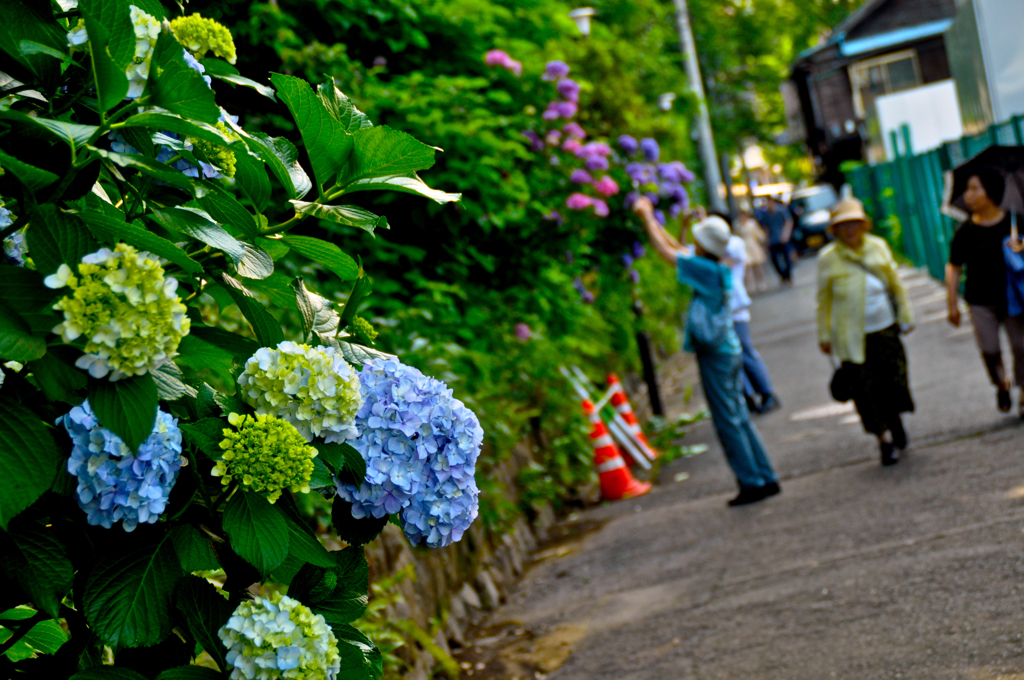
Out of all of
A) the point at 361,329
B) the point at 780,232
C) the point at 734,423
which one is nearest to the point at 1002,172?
the point at 734,423

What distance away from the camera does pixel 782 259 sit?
24609mm

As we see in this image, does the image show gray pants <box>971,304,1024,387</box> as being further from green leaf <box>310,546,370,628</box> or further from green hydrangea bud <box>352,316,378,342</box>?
green leaf <box>310,546,370,628</box>

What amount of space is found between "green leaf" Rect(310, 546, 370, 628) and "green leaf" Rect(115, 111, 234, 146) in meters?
0.64

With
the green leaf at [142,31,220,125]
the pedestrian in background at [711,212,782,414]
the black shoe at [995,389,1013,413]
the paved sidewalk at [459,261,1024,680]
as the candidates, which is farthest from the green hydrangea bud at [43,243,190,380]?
the pedestrian in background at [711,212,782,414]

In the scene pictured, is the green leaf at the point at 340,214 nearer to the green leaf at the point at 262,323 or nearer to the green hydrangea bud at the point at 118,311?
the green leaf at the point at 262,323

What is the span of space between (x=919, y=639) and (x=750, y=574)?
58.5 inches

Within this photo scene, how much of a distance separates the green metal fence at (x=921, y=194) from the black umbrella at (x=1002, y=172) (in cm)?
269

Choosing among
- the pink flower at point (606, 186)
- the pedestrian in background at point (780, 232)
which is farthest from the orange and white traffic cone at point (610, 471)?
the pedestrian in background at point (780, 232)

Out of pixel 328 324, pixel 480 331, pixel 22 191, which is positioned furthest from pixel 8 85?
pixel 480 331

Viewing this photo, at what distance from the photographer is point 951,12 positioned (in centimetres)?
Answer: 4447

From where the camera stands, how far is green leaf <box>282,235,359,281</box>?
5.38 feet

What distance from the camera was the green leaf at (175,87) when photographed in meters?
1.31

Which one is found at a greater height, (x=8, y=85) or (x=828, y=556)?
(x=8, y=85)

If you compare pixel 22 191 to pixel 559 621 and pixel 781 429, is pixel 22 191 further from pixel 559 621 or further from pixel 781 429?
pixel 781 429
